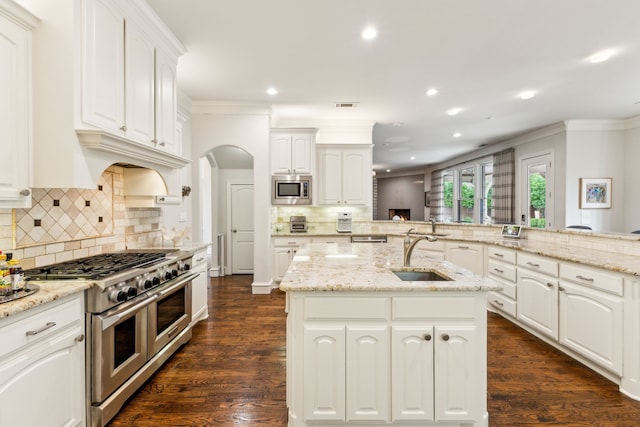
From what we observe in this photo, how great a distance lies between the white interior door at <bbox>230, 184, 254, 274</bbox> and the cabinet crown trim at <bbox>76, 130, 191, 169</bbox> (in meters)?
3.27

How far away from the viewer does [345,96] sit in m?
4.15

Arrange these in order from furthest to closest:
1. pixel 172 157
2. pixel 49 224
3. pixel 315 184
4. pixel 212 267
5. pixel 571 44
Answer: pixel 212 267, pixel 315 184, pixel 571 44, pixel 172 157, pixel 49 224

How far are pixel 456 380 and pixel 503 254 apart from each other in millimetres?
2326

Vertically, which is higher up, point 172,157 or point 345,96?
point 345,96

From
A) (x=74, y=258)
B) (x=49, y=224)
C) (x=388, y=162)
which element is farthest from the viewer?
(x=388, y=162)

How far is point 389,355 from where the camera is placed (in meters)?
1.66

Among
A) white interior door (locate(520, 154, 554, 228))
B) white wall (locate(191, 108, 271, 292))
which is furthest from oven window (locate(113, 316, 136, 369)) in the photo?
white interior door (locate(520, 154, 554, 228))

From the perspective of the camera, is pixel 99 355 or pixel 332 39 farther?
pixel 332 39

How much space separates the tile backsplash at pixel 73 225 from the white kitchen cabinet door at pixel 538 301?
13.2 ft

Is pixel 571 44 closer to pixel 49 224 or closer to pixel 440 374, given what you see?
pixel 440 374

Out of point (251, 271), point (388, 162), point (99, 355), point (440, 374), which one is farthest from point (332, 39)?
point (388, 162)

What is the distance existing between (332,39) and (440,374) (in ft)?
9.10

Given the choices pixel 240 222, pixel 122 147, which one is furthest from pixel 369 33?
pixel 240 222

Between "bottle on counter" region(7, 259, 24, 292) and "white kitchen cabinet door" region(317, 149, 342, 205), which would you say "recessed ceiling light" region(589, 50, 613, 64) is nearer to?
"white kitchen cabinet door" region(317, 149, 342, 205)
